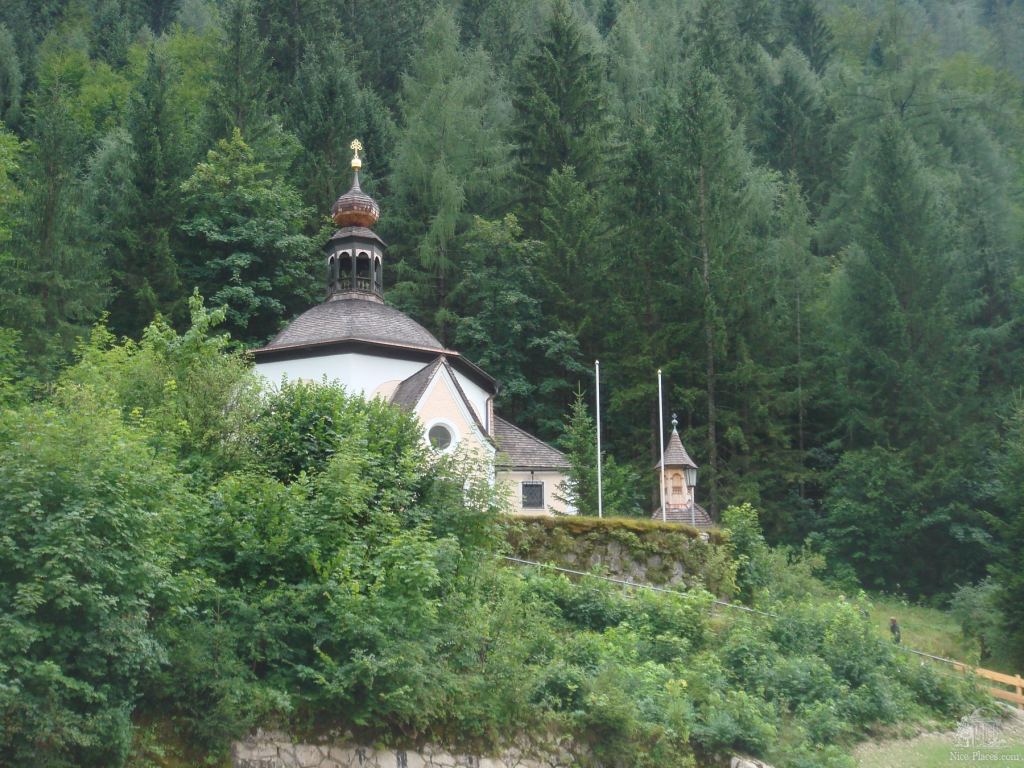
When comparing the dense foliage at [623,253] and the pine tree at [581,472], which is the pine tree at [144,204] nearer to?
the dense foliage at [623,253]

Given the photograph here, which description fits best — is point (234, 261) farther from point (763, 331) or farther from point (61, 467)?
point (61, 467)

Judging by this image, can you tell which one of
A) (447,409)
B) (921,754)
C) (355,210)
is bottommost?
(921,754)

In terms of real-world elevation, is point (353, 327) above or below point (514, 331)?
below

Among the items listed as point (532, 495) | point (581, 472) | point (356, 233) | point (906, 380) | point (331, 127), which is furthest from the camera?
point (331, 127)

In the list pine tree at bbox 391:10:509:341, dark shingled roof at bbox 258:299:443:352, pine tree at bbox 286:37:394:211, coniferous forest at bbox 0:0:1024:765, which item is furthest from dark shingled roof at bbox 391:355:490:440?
pine tree at bbox 286:37:394:211

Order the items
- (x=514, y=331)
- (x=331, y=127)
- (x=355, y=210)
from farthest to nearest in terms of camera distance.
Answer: (x=331, y=127) → (x=514, y=331) → (x=355, y=210)

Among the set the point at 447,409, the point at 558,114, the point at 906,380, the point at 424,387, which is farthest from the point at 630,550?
the point at 558,114

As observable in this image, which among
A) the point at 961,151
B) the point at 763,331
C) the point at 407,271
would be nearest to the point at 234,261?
the point at 407,271

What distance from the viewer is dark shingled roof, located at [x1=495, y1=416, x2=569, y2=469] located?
29766 mm

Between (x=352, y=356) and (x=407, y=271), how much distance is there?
13.9m

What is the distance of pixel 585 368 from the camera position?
3753cm

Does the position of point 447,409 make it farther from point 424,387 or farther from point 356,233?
point 356,233

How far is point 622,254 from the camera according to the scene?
38750 millimetres

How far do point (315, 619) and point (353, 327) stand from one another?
16157 mm
